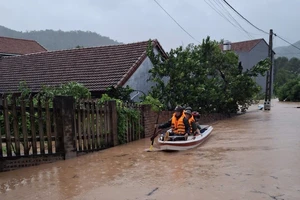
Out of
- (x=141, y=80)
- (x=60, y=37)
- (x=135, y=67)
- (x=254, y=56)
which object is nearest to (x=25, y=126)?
(x=135, y=67)

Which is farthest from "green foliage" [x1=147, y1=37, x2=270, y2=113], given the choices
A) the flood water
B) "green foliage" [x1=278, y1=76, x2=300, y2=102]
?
"green foliage" [x1=278, y1=76, x2=300, y2=102]

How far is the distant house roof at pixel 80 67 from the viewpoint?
1611 cm

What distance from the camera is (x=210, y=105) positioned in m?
19.2

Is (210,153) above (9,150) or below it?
below

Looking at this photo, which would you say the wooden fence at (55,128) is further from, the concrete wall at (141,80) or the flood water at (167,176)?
the concrete wall at (141,80)

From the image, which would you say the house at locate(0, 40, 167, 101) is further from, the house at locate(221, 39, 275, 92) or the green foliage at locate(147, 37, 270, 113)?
the house at locate(221, 39, 275, 92)

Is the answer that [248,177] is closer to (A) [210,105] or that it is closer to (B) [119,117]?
(B) [119,117]

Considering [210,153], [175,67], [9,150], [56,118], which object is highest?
[175,67]

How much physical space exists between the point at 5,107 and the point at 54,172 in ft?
6.02

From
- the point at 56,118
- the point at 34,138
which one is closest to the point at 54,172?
the point at 34,138

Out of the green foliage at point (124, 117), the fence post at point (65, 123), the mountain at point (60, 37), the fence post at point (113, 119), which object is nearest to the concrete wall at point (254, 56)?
the green foliage at point (124, 117)

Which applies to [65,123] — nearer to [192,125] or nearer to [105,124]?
[105,124]

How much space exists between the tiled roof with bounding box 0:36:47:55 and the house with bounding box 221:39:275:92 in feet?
87.9

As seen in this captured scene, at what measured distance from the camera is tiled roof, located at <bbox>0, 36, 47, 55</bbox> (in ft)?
101
